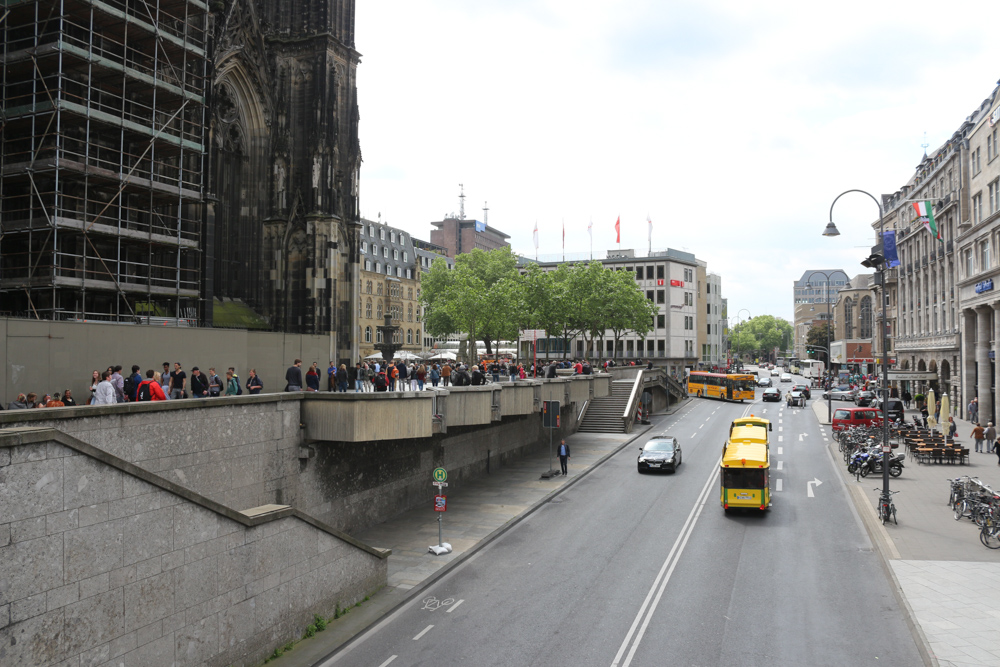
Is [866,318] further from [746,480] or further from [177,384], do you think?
[177,384]

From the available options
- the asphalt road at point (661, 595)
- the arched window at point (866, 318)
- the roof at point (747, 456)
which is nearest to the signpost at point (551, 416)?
the asphalt road at point (661, 595)

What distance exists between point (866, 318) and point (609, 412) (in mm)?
76398

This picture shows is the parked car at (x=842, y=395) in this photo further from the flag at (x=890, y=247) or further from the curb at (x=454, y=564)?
the curb at (x=454, y=564)

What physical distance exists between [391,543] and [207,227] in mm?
13410

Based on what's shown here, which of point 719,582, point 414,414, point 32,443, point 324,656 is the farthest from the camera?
point 414,414

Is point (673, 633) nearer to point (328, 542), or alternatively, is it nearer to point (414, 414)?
point (328, 542)


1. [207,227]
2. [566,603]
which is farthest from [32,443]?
[207,227]

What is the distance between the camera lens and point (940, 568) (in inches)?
657

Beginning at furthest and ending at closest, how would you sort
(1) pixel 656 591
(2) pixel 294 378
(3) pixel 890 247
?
(3) pixel 890 247 < (2) pixel 294 378 < (1) pixel 656 591

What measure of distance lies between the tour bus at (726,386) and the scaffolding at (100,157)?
5417 cm

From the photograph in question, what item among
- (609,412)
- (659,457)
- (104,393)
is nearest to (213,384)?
(104,393)

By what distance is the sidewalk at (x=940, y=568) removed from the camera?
1255 centimetres

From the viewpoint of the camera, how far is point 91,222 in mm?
20375

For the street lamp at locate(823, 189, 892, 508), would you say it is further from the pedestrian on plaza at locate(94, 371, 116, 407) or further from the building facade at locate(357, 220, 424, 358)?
the building facade at locate(357, 220, 424, 358)
